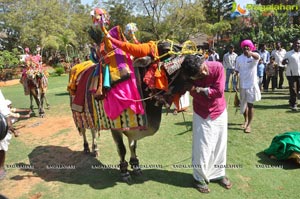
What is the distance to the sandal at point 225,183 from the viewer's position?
4.26 metres

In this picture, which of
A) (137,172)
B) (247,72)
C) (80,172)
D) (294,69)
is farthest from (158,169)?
(294,69)

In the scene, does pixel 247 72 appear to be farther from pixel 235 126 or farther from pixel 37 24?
pixel 37 24

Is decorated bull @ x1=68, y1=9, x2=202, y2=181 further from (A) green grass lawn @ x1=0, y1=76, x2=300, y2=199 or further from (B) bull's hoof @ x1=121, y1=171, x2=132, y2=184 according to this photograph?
(A) green grass lawn @ x1=0, y1=76, x2=300, y2=199

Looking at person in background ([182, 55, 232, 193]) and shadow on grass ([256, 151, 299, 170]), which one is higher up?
person in background ([182, 55, 232, 193])

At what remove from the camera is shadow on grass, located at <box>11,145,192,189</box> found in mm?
4652

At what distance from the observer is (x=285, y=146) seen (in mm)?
4906

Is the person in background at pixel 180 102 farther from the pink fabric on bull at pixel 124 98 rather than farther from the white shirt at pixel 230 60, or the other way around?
the white shirt at pixel 230 60

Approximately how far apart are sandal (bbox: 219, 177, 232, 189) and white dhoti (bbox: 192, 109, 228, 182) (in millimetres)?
98

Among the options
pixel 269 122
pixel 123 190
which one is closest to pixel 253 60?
pixel 269 122

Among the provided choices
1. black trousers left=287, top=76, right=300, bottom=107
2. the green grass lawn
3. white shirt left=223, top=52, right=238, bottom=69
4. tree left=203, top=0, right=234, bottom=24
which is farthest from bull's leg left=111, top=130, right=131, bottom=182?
tree left=203, top=0, right=234, bottom=24

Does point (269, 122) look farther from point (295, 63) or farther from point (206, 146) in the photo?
point (206, 146)

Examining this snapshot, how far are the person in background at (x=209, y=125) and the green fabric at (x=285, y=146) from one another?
1.23m

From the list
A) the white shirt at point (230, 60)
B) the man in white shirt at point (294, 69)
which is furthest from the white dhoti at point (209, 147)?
the white shirt at point (230, 60)

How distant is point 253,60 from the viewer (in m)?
6.26
